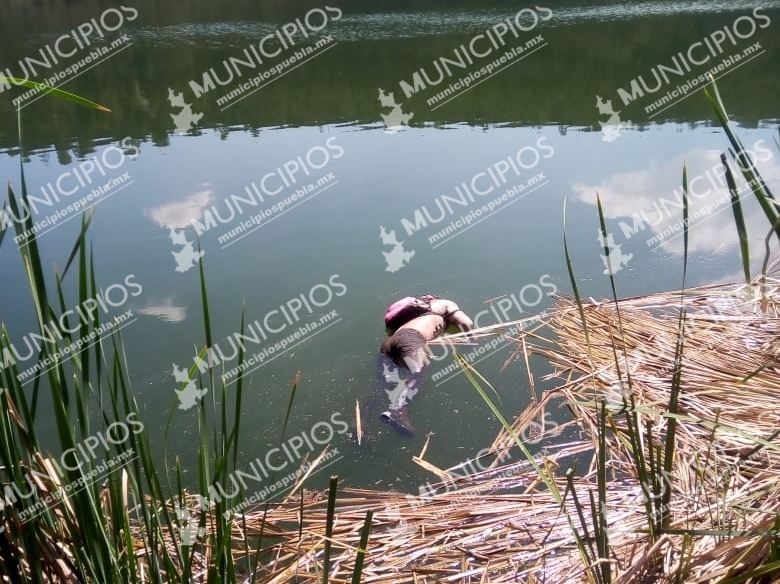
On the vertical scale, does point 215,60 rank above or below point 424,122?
above

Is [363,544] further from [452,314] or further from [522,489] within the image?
[452,314]

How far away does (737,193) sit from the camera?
942 mm

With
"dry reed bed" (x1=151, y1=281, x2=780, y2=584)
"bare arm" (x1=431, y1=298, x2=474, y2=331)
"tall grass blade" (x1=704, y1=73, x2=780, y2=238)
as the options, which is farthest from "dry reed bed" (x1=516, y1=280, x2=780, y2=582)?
"bare arm" (x1=431, y1=298, x2=474, y2=331)

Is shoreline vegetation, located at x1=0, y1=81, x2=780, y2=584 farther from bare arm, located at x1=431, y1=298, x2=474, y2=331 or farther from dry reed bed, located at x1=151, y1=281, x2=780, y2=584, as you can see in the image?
bare arm, located at x1=431, y1=298, x2=474, y2=331

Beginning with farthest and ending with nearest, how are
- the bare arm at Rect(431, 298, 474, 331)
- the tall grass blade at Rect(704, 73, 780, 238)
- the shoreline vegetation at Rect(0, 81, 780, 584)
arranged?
1. the bare arm at Rect(431, 298, 474, 331)
2. the shoreline vegetation at Rect(0, 81, 780, 584)
3. the tall grass blade at Rect(704, 73, 780, 238)

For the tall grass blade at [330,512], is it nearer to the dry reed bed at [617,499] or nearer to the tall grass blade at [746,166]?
the dry reed bed at [617,499]

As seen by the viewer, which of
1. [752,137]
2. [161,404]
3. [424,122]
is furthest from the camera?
[424,122]

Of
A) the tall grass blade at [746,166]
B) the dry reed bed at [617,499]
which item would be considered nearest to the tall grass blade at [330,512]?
the dry reed bed at [617,499]

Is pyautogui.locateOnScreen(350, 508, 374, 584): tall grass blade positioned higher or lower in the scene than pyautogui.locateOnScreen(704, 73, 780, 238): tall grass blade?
lower

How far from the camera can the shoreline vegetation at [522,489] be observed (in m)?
1.05

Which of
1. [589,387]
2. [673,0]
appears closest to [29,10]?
[673,0]

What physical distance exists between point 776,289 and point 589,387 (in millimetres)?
866

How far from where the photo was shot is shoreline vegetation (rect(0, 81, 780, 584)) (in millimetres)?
1052

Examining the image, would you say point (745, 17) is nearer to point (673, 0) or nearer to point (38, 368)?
point (673, 0)
